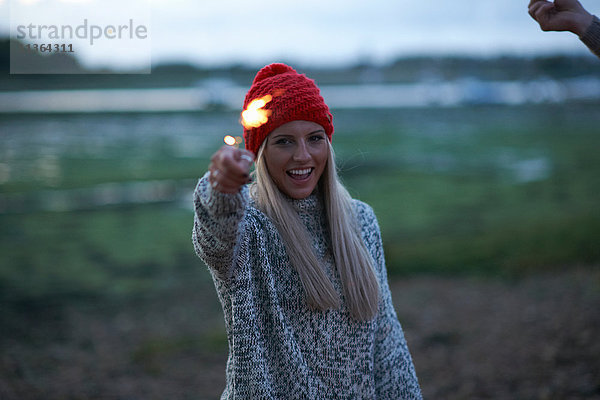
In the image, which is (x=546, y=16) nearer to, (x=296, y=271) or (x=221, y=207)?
(x=296, y=271)

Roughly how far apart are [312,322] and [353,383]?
31 centimetres

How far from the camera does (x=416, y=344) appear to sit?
5238 millimetres

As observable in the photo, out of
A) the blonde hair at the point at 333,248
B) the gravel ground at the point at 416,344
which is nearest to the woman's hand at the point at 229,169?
the blonde hair at the point at 333,248

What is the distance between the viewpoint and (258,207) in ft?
7.23

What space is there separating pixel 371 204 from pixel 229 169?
31.1ft

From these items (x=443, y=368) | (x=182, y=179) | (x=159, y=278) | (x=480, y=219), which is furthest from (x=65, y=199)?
(x=443, y=368)

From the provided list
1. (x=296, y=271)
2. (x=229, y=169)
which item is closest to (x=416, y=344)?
(x=296, y=271)

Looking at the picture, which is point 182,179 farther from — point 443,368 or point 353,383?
point 353,383

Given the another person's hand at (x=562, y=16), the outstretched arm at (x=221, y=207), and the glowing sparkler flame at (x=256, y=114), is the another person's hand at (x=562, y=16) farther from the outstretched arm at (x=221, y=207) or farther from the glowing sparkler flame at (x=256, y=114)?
the outstretched arm at (x=221, y=207)

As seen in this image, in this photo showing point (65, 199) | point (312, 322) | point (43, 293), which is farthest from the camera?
point (65, 199)

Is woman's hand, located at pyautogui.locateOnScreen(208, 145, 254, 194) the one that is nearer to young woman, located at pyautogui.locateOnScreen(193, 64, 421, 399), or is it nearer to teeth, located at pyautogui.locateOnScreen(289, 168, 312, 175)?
young woman, located at pyautogui.locateOnScreen(193, 64, 421, 399)

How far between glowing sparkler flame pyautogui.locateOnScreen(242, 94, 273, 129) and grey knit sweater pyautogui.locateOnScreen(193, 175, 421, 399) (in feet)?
1.05

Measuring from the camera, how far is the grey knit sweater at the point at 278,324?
6.30ft

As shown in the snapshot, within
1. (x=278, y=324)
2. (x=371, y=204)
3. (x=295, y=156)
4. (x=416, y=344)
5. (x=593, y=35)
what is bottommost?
(x=416, y=344)
